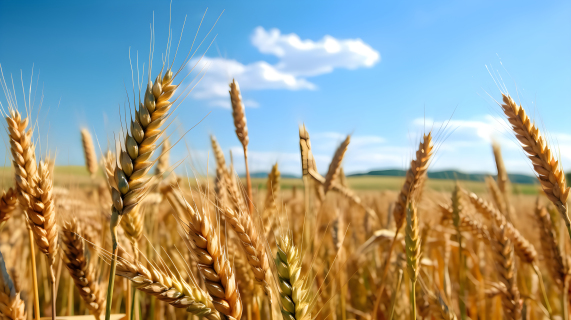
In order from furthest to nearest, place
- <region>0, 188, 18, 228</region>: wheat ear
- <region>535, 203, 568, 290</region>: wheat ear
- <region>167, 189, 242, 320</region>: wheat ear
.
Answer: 1. <region>535, 203, 568, 290</region>: wheat ear
2. <region>0, 188, 18, 228</region>: wheat ear
3. <region>167, 189, 242, 320</region>: wheat ear

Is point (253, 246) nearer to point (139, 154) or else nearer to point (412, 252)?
point (139, 154)

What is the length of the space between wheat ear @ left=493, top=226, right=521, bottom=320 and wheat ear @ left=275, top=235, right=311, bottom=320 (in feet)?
4.22

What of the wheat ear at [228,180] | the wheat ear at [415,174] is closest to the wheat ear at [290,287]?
the wheat ear at [228,180]

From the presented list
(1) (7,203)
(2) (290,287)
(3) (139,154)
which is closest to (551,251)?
(2) (290,287)

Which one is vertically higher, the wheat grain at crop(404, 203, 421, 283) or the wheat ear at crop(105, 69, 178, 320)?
the wheat ear at crop(105, 69, 178, 320)

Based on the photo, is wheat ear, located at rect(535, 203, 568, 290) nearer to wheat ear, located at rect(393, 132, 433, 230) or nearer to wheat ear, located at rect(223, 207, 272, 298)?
wheat ear, located at rect(393, 132, 433, 230)

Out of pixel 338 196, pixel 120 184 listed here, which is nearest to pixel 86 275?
pixel 120 184

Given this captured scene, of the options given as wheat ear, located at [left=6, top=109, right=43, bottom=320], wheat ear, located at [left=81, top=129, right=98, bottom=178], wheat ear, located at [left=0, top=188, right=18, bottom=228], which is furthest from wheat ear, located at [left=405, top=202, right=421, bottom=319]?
wheat ear, located at [left=81, top=129, right=98, bottom=178]

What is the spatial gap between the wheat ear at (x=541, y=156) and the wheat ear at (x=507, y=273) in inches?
21.6

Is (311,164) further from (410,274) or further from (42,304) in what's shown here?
(42,304)

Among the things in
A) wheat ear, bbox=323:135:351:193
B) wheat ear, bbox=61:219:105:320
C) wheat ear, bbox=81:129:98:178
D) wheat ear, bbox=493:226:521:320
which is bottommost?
wheat ear, bbox=493:226:521:320

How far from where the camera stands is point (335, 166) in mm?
2441

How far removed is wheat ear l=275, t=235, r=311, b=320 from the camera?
1036 millimetres

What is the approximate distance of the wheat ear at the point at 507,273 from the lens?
1757 mm
